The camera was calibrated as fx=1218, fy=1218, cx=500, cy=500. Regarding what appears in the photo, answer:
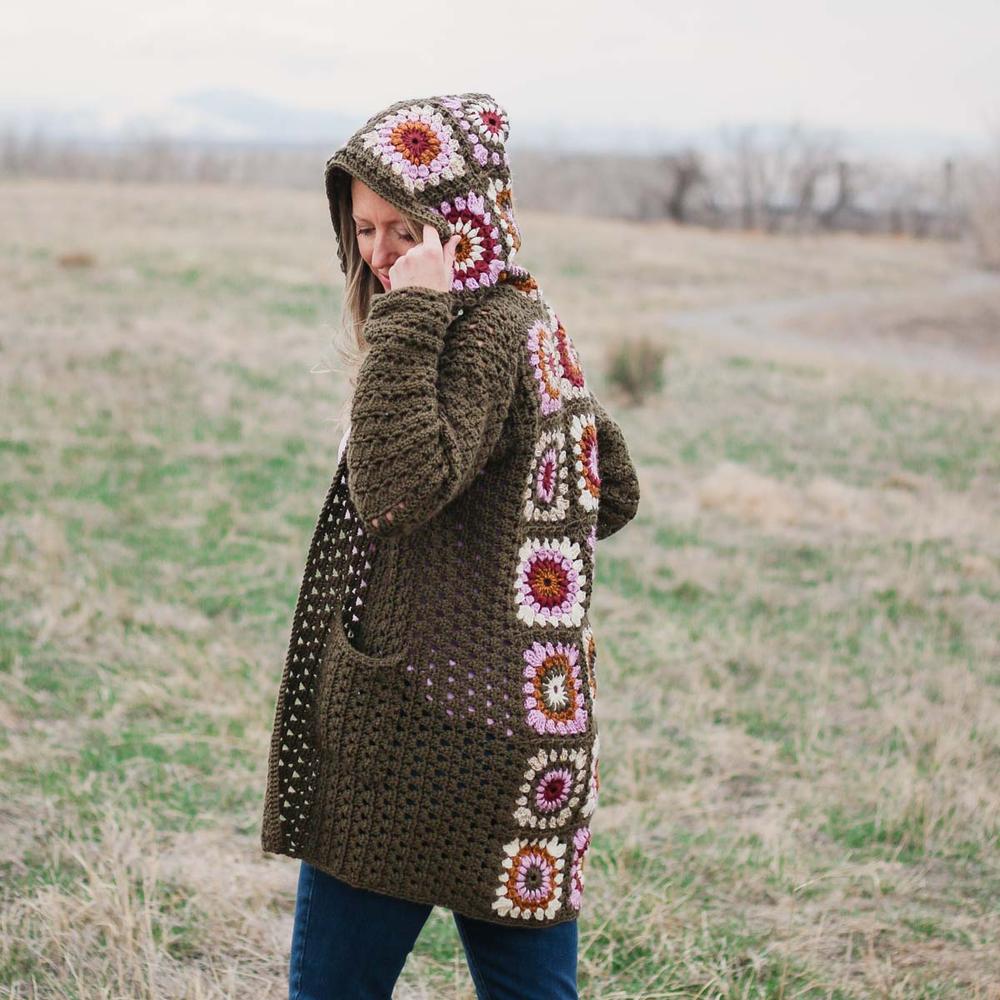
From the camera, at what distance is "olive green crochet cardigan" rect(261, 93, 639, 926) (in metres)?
1.69

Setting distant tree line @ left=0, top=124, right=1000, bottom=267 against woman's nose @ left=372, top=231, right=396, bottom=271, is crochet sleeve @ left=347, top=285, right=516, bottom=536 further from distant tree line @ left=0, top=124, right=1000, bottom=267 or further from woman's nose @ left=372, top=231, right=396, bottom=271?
distant tree line @ left=0, top=124, right=1000, bottom=267

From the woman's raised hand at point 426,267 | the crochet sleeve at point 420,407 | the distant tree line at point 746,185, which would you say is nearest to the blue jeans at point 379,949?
the crochet sleeve at point 420,407

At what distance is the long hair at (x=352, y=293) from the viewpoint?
1.91 meters

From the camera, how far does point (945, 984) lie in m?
2.80

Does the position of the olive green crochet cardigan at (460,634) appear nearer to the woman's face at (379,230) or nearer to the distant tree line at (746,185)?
the woman's face at (379,230)

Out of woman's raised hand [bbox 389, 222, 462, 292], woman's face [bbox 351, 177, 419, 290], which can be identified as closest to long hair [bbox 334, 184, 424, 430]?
woman's face [bbox 351, 177, 419, 290]

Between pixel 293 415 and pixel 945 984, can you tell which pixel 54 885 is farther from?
pixel 293 415

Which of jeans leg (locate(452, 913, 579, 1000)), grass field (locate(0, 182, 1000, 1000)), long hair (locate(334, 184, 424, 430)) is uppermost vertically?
long hair (locate(334, 184, 424, 430))

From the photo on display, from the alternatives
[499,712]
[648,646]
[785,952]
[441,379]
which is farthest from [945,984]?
[648,646]

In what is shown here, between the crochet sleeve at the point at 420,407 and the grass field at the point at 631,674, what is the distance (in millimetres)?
468

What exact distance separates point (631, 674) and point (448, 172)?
134 inches

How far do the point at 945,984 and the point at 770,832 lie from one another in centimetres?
78

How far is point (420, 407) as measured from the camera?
1572 millimetres

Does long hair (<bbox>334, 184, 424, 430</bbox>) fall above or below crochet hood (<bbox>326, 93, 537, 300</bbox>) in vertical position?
below
